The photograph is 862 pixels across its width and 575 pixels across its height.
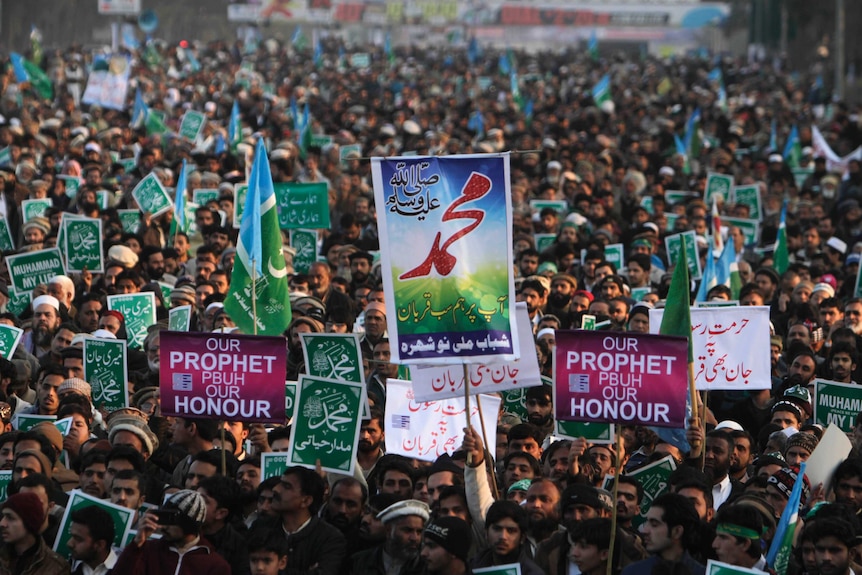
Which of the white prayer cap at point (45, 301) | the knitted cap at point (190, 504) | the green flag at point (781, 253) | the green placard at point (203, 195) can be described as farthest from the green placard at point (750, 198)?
the knitted cap at point (190, 504)

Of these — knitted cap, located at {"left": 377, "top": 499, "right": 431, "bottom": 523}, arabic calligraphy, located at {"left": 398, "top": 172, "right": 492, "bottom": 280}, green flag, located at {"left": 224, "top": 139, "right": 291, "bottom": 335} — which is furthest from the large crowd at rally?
green flag, located at {"left": 224, "top": 139, "right": 291, "bottom": 335}

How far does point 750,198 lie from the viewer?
20.1 m

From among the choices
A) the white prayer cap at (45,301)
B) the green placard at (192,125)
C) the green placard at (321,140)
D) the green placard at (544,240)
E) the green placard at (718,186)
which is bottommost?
the white prayer cap at (45,301)

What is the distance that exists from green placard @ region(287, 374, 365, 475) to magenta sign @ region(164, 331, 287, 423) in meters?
0.13

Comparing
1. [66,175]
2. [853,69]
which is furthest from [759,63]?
[66,175]

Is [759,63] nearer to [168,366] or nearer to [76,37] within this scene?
[76,37]

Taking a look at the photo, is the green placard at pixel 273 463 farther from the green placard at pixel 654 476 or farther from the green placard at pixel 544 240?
the green placard at pixel 544 240

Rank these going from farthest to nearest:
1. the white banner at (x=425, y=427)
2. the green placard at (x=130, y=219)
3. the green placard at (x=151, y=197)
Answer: the green placard at (x=130, y=219) → the green placard at (x=151, y=197) → the white banner at (x=425, y=427)

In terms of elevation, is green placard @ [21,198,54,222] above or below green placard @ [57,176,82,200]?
below

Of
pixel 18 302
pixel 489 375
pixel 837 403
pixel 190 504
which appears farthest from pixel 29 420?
pixel 837 403

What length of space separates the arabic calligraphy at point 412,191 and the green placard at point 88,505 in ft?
5.85

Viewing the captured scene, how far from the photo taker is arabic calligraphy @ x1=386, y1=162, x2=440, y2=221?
8164mm

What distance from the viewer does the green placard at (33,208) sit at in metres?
17.7

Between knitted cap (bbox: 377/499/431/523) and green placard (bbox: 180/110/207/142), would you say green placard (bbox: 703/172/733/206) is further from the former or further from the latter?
knitted cap (bbox: 377/499/431/523)
